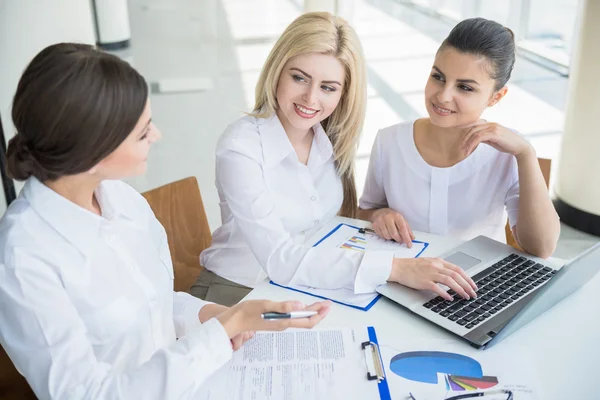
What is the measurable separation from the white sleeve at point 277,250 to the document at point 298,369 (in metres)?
0.20

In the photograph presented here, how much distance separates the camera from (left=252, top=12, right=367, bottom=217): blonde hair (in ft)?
5.82

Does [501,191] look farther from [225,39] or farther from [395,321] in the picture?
[225,39]

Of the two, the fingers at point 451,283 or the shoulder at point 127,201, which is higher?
the shoulder at point 127,201

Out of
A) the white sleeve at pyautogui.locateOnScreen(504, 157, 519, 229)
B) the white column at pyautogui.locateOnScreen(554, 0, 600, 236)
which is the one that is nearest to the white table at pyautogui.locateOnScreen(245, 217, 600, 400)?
the white sleeve at pyautogui.locateOnScreen(504, 157, 519, 229)

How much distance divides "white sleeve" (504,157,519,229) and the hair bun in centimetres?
137

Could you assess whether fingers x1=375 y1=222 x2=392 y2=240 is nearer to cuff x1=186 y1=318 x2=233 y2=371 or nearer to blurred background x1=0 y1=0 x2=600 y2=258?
cuff x1=186 y1=318 x2=233 y2=371

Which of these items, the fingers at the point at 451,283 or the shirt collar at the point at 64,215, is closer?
the shirt collar at the point at 64,215

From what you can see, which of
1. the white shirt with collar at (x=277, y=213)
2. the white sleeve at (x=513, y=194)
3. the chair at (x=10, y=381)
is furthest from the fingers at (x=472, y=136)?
the chair at (x=10, y=381)

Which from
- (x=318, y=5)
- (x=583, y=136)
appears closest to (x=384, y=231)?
(x=583, y=136)

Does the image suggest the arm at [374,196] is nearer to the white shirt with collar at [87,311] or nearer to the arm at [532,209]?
the arm at [532,209]

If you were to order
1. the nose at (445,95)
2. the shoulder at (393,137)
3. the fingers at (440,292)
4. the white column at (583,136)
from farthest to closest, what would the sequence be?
the white column at (583,136) < the shoulder at (393,137) < the nose at (445,95) < the fingers at (440,292)

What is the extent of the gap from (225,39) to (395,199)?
21.0 ft

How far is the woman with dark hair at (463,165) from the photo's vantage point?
1.72 meters

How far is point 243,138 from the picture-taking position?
5.89 feet
